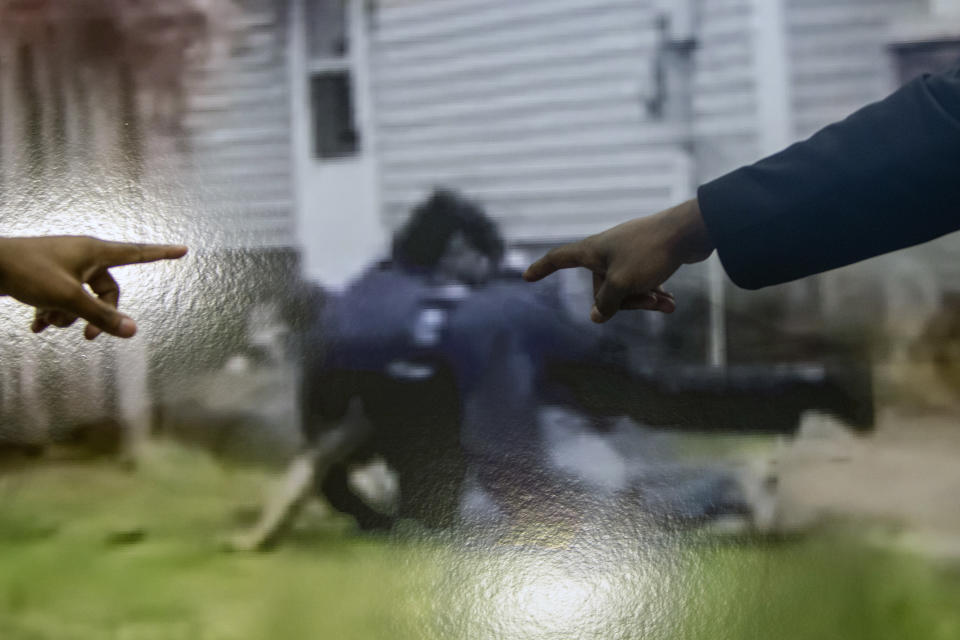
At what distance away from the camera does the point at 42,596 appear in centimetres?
115

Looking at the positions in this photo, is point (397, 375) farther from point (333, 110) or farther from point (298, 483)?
point (333, 110)

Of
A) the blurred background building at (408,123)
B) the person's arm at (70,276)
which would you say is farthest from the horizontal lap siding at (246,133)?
the person's arm at (70,276)

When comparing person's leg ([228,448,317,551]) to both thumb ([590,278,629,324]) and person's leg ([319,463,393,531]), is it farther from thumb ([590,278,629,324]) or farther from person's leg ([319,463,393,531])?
thumb ([590,278,629,324])

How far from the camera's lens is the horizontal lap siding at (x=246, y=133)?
3.99 ft

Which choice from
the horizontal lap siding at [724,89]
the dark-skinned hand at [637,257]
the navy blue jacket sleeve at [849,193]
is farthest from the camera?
the horizontal lap siding at [724,89]

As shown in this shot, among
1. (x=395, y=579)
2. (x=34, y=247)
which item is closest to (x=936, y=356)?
(x=395, y=579)

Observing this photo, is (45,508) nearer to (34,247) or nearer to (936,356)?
(34,247)

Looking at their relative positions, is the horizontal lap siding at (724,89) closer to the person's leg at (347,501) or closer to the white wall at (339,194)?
the white wall at (339,194)

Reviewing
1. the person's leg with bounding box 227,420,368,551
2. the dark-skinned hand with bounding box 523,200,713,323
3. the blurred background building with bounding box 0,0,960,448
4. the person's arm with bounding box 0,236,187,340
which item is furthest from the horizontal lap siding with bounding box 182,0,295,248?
the dark-skinned hand with bounding box 523,200,713,323

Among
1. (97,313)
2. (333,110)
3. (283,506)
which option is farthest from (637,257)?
(97,313)

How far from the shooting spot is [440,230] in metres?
1.19

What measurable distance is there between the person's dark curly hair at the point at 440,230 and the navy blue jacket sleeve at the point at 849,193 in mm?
356

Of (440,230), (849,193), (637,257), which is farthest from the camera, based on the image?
(440,230)

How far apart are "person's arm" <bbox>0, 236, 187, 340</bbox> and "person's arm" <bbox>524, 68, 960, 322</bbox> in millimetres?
876
